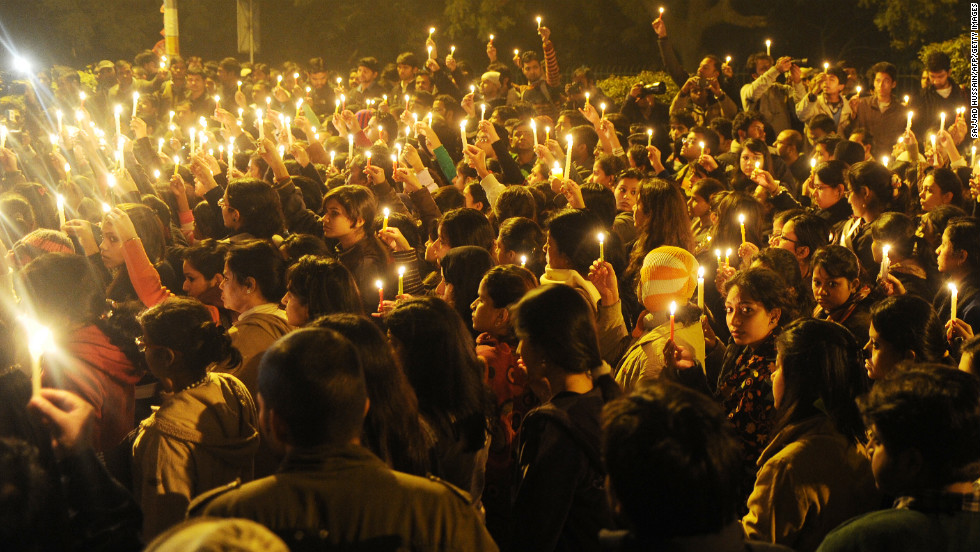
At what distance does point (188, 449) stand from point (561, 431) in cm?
132

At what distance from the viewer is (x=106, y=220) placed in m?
5.68

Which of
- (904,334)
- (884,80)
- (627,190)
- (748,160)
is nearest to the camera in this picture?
(904,334)

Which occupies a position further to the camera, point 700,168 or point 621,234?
point 700,168

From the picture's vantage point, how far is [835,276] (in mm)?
4758

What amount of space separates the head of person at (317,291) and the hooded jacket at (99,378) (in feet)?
2.42

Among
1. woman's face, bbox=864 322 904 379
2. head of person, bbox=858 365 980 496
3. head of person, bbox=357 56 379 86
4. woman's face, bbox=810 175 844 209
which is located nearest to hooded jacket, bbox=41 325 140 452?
head of person, bbox=858 365 980 496

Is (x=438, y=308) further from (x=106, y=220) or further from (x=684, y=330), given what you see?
(x=106, y=220)

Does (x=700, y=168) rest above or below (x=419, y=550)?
above

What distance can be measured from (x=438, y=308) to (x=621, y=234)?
3.73 m

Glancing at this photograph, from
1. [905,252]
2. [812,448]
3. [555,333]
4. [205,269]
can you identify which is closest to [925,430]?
[812,448]

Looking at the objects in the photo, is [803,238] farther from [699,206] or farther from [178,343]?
[178,343]

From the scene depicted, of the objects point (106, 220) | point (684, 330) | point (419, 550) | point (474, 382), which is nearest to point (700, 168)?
point (684, 330)

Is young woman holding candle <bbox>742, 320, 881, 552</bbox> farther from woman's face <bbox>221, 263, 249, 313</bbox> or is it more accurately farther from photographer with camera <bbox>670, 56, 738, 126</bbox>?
photographer with camera <bbox>670, 56, 738, 126</bbox>

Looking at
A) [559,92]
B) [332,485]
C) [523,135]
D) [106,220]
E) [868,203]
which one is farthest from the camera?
[559,92]
